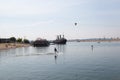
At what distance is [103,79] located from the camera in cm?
3178

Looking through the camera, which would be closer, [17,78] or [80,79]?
[80,79]

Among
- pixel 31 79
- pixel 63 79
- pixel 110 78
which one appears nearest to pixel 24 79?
pixel 31 79

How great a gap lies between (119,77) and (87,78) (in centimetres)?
504

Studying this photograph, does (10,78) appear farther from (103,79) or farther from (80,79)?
(103,79)

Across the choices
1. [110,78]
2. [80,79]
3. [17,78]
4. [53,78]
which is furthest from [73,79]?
[17,78]

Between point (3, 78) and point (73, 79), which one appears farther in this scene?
point (3, 78)

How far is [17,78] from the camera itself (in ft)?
112

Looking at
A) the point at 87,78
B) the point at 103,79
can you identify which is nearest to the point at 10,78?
the point at 87,78

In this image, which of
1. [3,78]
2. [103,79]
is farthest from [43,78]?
[103,79]

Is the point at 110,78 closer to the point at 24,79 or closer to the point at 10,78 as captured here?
the point at 24,79

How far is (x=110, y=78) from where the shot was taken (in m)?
32.4

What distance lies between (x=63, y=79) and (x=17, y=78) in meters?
7.62

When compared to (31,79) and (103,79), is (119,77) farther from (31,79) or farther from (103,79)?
(31,79)

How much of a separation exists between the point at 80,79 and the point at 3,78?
12565 mm
